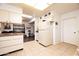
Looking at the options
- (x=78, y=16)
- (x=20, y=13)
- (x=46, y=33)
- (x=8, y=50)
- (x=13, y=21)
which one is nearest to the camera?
(x=78, y=16)

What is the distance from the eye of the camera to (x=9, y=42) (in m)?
1.61

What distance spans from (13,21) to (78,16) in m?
1.22

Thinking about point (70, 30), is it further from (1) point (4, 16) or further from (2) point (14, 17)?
(1) point (4, 16)

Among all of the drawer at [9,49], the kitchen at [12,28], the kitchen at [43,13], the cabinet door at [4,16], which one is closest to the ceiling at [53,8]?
the kitchen at [43,13]

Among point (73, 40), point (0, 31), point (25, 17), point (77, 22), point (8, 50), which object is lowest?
point (8, 50)

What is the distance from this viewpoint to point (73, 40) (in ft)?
3.86

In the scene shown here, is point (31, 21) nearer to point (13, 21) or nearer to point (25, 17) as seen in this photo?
point (25, 17)

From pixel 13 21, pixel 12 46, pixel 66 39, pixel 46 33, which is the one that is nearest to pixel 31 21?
pixel 13 21

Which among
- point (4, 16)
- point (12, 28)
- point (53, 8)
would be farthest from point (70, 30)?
point (4, 16)

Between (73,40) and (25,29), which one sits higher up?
(25,29)

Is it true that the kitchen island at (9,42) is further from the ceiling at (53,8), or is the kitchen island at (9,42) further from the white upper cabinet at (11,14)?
the ceiling at (53,8)

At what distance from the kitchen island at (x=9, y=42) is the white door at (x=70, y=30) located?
90cm

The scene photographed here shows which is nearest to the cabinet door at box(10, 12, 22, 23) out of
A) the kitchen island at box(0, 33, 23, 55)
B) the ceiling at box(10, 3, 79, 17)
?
the ceiling at box(10, 3, 79, 17)

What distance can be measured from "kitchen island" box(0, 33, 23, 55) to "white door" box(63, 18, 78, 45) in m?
0.90
